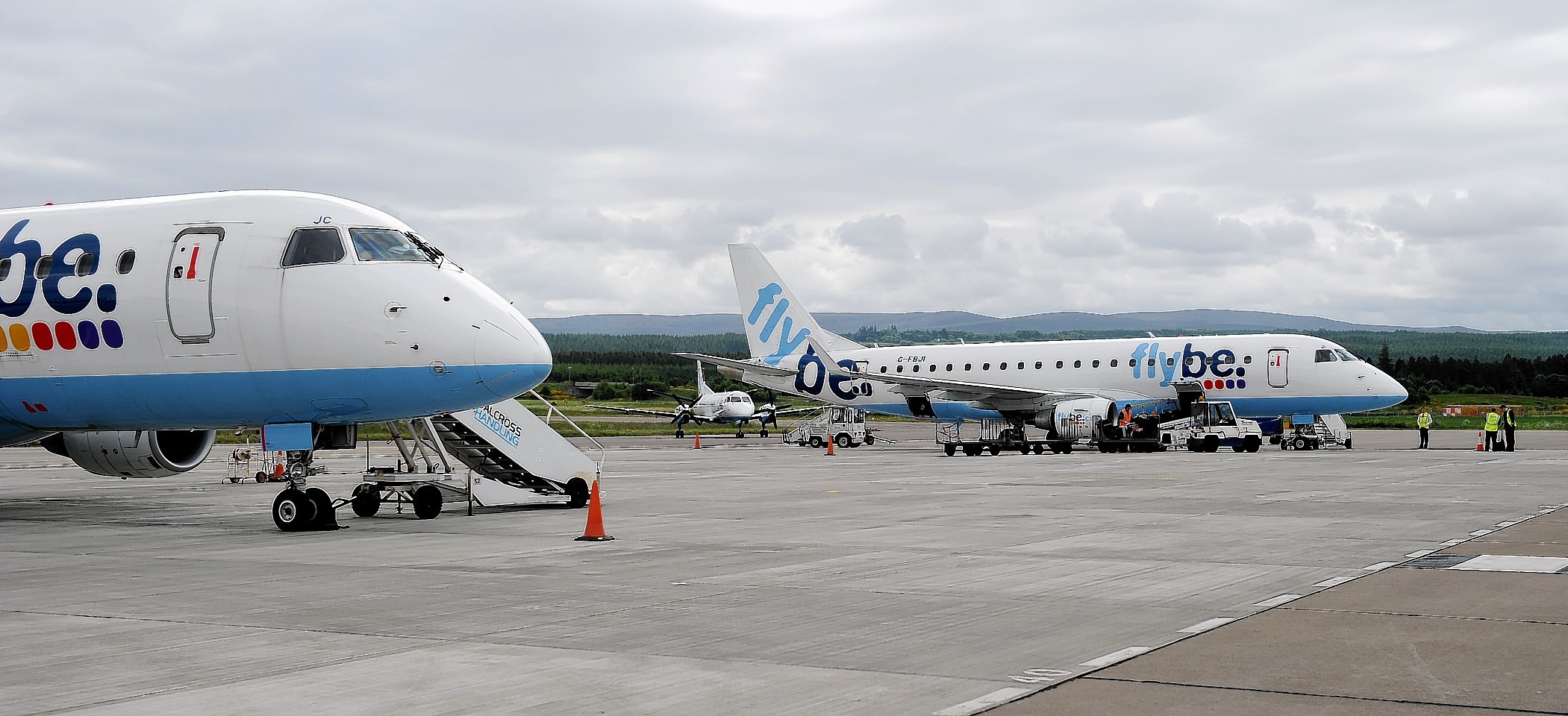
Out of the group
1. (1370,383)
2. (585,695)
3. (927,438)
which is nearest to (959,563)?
(585,695)

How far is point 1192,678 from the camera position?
24.2 feet

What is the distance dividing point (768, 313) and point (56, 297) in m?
40.0

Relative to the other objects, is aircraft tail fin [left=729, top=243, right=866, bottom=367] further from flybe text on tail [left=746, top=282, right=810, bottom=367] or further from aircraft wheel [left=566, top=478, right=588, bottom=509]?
aircraft wheel [left=566, top=478, right=588, bottom=509]

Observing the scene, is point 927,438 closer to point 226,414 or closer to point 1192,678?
point 226,414

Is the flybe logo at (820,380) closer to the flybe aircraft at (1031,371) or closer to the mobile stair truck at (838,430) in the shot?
the flybe aircraft at (1031,371)

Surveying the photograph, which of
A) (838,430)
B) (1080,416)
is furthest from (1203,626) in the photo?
(838,430)

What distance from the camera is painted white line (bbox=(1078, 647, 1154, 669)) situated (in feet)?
25.7

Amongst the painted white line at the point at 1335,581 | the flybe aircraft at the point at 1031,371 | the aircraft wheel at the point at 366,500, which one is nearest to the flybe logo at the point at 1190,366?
the flybe aircraft at the point at 1031,371

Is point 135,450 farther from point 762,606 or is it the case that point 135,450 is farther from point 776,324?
point 776,324

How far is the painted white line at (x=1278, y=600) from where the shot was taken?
1014 cm

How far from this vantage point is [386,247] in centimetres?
1698

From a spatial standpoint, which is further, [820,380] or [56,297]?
[820,380]

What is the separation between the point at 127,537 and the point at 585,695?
12.4 meters

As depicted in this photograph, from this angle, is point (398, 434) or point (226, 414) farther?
point (398, 434)
